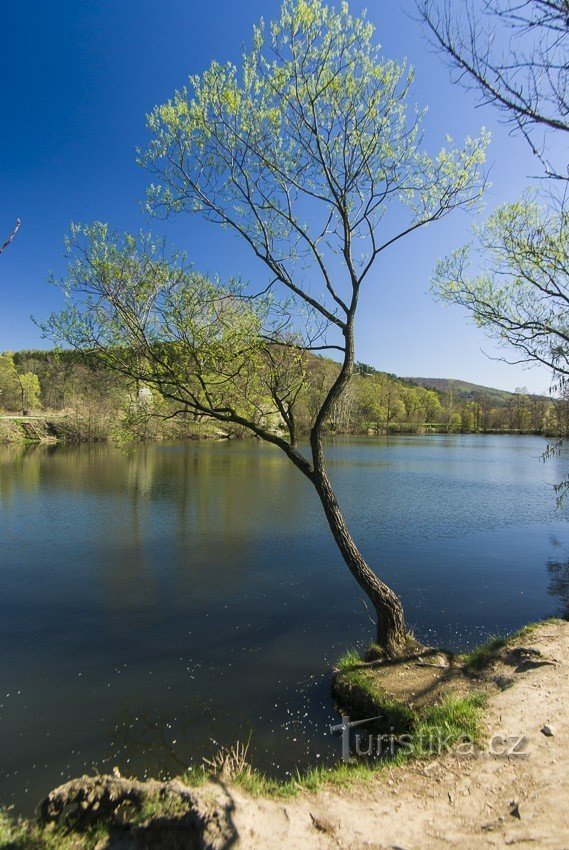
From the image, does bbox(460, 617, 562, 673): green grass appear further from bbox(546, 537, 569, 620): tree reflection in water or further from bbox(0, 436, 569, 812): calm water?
bbox(546, 537, 569, 620): tree reflection in water

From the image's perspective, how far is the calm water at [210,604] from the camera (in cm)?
639

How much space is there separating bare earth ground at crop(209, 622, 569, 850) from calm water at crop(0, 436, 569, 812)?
6.27 feet

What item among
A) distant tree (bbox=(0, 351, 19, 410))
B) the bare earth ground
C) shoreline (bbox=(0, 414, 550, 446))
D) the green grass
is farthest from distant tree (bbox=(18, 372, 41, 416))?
the bare earth ground

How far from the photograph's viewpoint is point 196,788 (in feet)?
12.9

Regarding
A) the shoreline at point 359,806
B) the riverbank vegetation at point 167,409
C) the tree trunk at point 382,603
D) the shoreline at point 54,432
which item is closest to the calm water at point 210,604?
the tree trunk at point 382,603

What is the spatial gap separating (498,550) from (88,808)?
48.8 feet

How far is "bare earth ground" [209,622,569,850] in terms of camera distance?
333cm

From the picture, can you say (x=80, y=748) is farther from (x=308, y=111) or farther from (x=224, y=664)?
(x=308, y=111)

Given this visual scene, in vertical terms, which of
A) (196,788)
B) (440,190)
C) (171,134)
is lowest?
(196,788)

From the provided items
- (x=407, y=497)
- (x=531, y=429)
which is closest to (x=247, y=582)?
(x=407, y=497)

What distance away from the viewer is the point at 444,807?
3.82 meters

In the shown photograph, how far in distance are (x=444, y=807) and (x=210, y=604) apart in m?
8.06

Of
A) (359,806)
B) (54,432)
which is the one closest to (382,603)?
(359,806)

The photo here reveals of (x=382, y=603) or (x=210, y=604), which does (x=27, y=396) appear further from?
(x=382, y=603)
